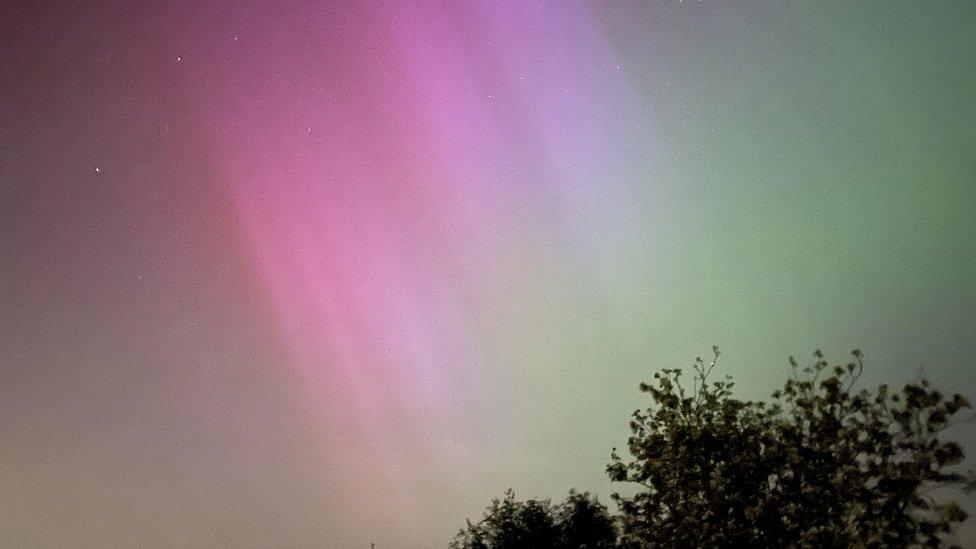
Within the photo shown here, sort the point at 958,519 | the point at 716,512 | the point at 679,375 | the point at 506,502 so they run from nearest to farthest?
the point at 958,519 → the point at 716,512 → the point at 679,375 → the point at 506,502

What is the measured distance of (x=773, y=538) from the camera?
22484mm

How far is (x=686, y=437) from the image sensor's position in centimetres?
2430

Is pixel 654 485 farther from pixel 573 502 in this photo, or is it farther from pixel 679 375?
pixel 573 502

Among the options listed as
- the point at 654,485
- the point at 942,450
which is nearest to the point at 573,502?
the point at 654,485

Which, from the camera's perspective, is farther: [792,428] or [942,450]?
[792,428]

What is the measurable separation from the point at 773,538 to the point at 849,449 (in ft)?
11.1

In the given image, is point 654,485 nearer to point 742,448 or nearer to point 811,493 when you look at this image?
point 742,448

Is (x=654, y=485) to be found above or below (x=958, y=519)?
above

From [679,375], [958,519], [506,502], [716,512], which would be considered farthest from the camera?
[506,502]

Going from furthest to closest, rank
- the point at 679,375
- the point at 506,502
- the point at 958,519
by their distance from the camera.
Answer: the point at 506,502 < the point at 679,375 < the point at 958,519

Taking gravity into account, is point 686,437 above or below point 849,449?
above

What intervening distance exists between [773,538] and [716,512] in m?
1.69

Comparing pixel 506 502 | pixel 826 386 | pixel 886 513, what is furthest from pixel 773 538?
pixel 506 502

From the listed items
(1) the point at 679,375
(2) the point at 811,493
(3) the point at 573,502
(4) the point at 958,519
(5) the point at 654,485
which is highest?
(3) the point at 573,502
